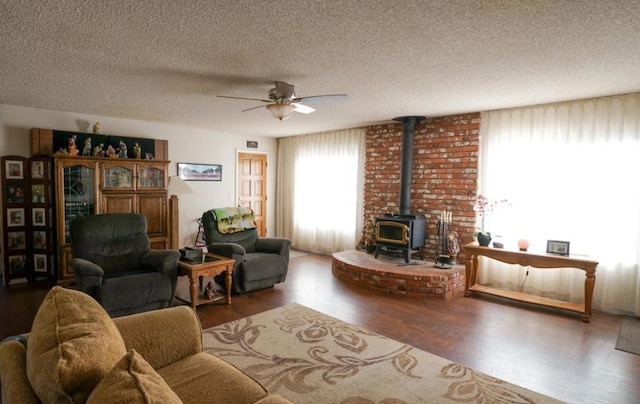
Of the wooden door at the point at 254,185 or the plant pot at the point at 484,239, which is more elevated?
the wooden door at the point at 254,185

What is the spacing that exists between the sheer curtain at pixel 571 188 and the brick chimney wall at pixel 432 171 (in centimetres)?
22

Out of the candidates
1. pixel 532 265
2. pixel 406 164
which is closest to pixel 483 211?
pixel 532 265

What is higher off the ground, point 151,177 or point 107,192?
point 151,177

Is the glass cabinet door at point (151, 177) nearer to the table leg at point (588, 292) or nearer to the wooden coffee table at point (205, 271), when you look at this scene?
the wooden coffee table at point (205, 271)

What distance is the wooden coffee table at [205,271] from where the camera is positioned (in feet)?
12.4

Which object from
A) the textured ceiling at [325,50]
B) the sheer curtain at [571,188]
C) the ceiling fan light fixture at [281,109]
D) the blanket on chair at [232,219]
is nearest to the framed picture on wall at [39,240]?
the textured ceiling at [325,50]

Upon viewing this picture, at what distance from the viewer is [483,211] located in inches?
188

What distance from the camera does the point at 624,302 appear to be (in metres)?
3.94

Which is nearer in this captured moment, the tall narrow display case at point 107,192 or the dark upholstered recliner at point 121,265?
the dark upholstered recliner at point 121,265

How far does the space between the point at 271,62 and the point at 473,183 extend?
3.35 meters

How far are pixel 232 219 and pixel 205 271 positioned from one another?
1201mm

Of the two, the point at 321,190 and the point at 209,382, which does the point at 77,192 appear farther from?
the point at 209,382

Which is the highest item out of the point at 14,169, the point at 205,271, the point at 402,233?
the point at 14,169

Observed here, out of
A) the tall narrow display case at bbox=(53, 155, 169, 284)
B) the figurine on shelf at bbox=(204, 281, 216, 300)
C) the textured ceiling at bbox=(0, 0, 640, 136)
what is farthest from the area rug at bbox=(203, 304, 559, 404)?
the tall narrow display case at bbox=(53, 155, 169, 284)
